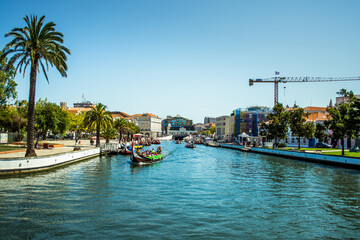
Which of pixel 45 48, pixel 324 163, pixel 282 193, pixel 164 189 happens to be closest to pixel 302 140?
pixel 324 163

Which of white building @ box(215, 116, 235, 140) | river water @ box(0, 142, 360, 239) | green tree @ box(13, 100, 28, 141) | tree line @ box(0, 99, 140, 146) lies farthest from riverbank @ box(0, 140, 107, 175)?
white building @ box(215, 116, 235, 140)

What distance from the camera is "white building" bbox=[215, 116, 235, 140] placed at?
522 ft

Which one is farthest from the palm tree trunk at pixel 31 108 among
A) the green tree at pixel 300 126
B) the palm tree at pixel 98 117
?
the green tree at pixel 300 126

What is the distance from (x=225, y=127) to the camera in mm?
168125

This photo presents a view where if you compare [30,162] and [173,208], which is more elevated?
[30,162]

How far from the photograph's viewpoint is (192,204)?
1936 cm

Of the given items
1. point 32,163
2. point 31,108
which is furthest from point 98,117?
point 32,163

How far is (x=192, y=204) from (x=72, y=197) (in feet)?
30.1

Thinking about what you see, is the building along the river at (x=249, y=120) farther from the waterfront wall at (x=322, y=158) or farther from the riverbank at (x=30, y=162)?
the riverbank at (x=30, y=162)

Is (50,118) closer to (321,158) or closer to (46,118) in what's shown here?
(46,118)

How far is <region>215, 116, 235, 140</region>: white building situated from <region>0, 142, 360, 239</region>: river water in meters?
131

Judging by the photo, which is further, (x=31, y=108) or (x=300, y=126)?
(x=300, y=126)

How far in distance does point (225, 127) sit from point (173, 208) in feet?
501

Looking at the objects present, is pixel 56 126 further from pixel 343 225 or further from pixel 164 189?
pixel 343 225
